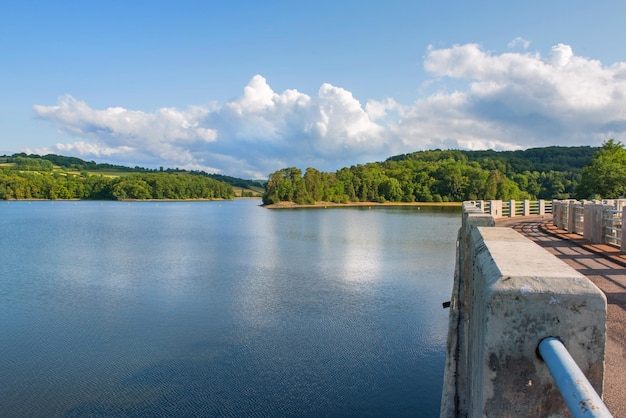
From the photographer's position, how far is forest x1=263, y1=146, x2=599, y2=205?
131000mm

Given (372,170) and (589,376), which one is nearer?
(589,376)

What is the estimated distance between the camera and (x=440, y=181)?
145 metres

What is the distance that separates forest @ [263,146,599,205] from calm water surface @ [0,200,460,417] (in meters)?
106

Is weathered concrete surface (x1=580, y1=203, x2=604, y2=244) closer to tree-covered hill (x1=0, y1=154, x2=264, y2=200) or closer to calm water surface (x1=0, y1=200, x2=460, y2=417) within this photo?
calm water surface (x1=0, y1=200, x2=460, y2=417)

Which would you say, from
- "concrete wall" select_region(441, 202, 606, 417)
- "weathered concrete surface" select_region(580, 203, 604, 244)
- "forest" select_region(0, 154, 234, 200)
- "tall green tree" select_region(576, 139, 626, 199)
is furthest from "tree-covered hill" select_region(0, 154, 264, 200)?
"concrete wall" select_region(441, 202, 606, 417)

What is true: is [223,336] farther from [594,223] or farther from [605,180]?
[605,180]

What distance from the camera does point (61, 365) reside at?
12.9 meters

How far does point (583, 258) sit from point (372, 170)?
489 feet

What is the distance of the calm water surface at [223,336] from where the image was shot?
11.0 metres

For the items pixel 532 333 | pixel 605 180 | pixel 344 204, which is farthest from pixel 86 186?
pixel 532 333

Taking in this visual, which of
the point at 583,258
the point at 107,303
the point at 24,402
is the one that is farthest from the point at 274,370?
the point at 107,303

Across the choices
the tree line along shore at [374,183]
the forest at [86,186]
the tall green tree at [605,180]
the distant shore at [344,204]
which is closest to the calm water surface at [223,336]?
the tall green tree at [605,180]

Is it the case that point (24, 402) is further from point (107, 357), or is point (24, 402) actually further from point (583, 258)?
point (583, 258)

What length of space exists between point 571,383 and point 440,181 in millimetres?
149296
